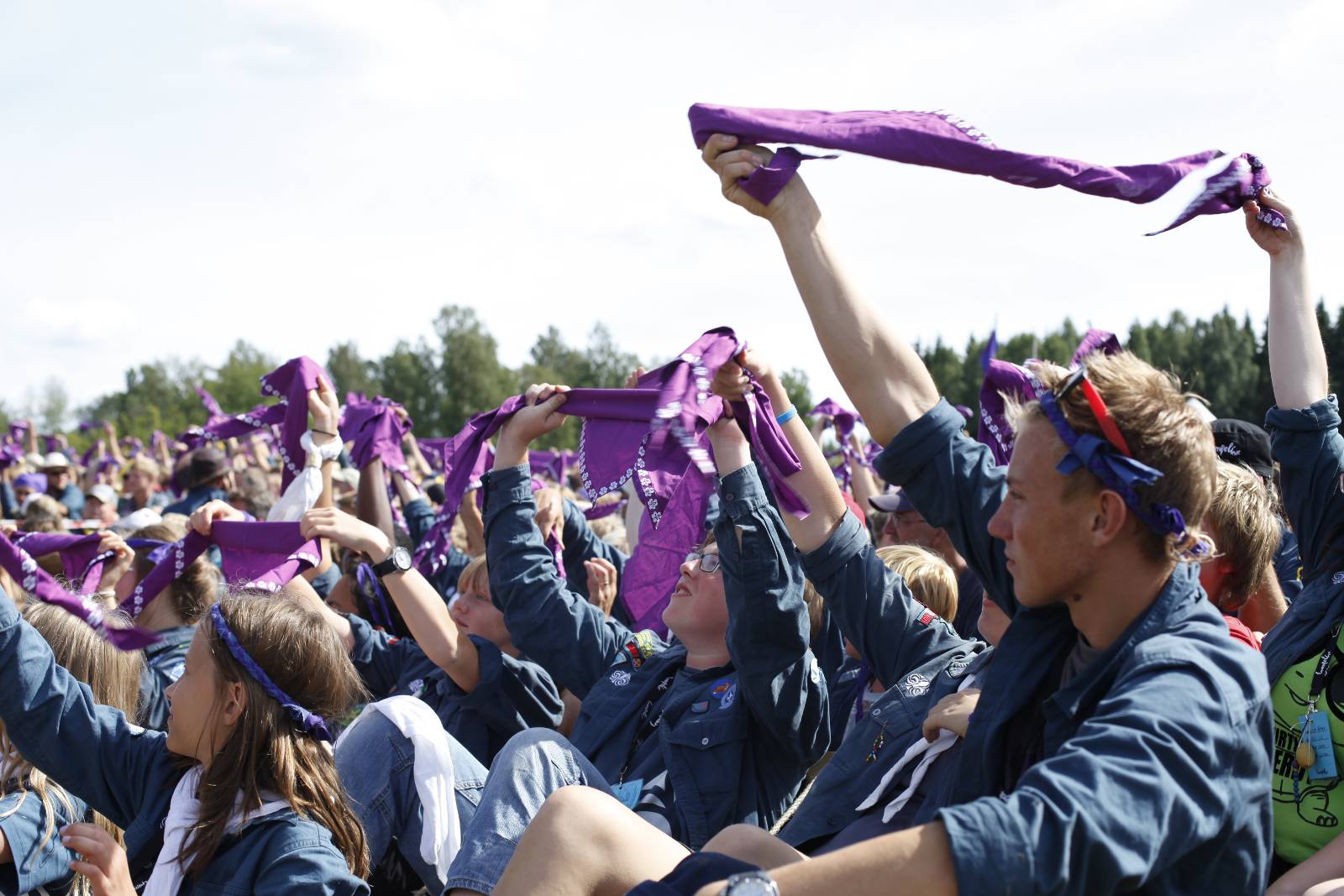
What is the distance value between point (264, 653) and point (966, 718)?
181 centimetres

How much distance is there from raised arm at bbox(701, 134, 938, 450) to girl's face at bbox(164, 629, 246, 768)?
6.00ft

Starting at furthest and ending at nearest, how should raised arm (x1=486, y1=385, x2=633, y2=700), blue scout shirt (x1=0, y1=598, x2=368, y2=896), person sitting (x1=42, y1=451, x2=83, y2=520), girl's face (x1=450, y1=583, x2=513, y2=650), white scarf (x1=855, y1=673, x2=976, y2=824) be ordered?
person sitting (x1=42, y1=451, x2=83, y2=520) < girl's face (x1=450, y1=583, x2=513, y2=650) < raised arm (x1=486, y1=385, x2=633, y2=700) < blue scout shirt (x1=0, y1=598, x2=368, y2=896) < white scarf (x1=855, y1=673, x2=976, y2=824)

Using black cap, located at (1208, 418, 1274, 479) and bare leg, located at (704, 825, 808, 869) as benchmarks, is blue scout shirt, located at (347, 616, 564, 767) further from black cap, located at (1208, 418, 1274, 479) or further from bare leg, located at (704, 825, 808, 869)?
black cap, located at (1208, 418, 1274, 479)

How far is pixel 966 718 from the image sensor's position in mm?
2764

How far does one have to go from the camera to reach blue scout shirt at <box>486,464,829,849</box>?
12.1 feet

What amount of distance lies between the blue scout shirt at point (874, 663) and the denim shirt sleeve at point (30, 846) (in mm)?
2086

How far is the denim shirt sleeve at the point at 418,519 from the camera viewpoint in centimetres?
801

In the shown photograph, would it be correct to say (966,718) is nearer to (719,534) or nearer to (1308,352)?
(719,534)

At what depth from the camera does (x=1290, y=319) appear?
3.58 m

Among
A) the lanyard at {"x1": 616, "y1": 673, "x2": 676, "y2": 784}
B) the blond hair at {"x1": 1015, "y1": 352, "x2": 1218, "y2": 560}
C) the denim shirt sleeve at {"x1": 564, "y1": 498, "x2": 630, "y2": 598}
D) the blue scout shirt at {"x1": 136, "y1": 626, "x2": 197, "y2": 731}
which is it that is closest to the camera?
the blond hair at {"x1": 1015, "y1": 352, "x2": 1218, "y2": 560}

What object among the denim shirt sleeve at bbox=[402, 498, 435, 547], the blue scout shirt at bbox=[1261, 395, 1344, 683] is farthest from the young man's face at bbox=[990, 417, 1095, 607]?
the denim shirt sleeve at bbox=[402, 498, 435, 547]

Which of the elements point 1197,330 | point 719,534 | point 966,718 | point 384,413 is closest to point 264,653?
point 719,534

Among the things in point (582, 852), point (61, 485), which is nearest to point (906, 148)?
point (582, 852)

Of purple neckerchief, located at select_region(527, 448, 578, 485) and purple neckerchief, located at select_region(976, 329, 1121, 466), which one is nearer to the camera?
purple neckerchief, located at select_region(976, 329, 1121, 466)
